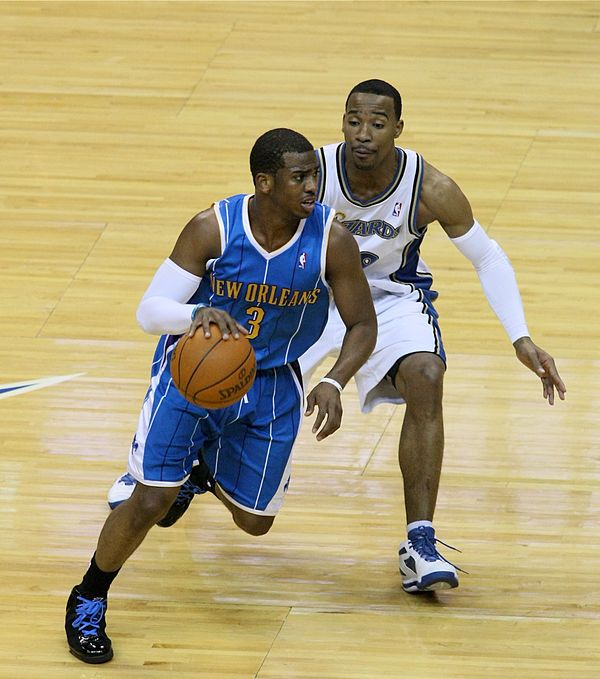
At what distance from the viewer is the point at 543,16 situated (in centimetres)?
1060

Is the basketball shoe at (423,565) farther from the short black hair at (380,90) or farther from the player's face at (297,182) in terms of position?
the short black hair at (380,90)

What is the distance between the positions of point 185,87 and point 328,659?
586 centimetres

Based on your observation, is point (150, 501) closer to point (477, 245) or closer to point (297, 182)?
point (297, 182)

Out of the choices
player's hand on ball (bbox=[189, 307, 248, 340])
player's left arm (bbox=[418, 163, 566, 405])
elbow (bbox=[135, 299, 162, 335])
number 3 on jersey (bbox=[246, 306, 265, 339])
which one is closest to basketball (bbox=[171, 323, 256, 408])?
player's hand on ball (bbox=[189, 307, 248, 340])

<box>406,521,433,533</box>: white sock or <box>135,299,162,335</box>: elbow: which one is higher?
<box>135,299,162,335</box>: elbow

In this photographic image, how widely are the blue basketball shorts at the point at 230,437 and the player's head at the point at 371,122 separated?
33.4 inches

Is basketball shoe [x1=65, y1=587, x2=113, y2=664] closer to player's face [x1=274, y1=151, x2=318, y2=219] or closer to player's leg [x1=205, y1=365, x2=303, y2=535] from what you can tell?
player's leg [x1=205, y1=365, x2=303, y2=535]

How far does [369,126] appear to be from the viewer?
482cm

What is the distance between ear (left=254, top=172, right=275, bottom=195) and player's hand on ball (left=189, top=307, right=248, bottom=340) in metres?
0.41

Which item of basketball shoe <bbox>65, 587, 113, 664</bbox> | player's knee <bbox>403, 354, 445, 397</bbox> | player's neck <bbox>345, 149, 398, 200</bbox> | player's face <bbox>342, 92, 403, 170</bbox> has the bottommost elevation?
basketball shoe <bbox>65, 587, 113, 664</bbox>

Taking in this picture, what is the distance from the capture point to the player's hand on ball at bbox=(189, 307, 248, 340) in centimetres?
390

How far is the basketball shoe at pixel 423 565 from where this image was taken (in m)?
4.46

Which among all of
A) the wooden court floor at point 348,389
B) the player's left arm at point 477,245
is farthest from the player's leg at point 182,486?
the player's left arm at point 477,245

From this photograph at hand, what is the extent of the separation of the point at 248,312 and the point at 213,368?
402mm
